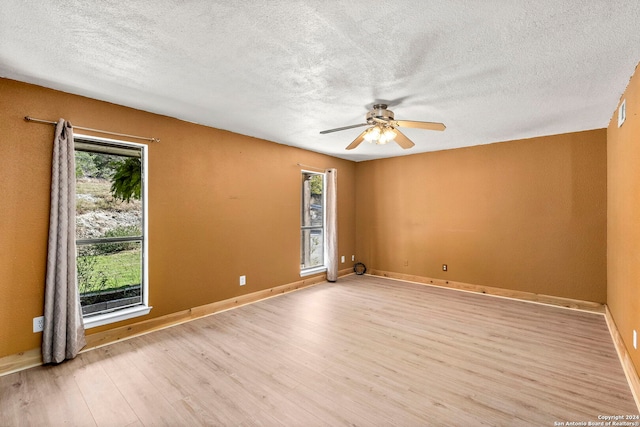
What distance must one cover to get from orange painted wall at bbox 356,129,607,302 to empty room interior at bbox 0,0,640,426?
0.03m

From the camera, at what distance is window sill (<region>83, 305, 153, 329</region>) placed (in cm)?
284

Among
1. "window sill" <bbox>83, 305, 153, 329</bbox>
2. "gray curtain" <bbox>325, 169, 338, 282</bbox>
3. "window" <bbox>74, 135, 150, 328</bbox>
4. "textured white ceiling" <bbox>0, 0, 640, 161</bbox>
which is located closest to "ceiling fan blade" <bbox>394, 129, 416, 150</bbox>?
"textured white ceiling" <bbox>0, 0, 640, 161</bbox>

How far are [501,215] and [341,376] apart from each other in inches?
144

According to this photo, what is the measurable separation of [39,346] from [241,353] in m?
1.72

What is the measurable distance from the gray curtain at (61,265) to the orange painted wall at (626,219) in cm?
451

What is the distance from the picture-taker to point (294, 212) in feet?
16.3

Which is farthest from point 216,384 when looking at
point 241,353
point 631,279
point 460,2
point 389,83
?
point 631,279

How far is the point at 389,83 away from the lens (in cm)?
245

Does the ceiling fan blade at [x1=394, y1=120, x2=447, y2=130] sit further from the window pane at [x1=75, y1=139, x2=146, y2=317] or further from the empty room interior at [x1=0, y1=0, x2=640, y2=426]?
the window pane at [x1=75, y1=139, x2=146, y2=317]

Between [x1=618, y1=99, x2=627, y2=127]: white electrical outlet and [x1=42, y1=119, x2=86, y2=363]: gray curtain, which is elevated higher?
[x1=618, y1=99, x2=627, y2=127]: white electrical outlet

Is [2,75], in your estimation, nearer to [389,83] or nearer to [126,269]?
[126,269]

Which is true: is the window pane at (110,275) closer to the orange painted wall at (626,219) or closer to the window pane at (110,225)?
the window pane at (110,225)

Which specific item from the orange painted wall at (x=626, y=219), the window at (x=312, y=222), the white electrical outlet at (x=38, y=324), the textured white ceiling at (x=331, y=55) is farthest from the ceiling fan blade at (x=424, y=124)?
the white electrical outlet at (x=38, y=324)

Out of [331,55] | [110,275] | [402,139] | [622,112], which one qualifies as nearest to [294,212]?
[402,139]
